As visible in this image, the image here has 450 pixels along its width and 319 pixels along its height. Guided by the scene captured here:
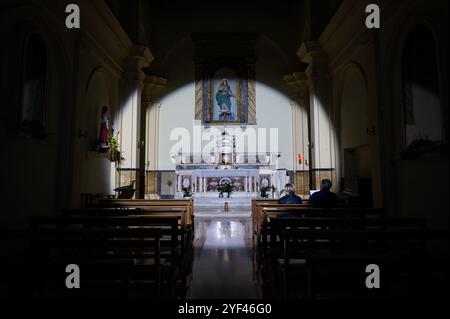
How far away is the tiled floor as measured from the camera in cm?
340

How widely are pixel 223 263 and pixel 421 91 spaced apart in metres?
3.83

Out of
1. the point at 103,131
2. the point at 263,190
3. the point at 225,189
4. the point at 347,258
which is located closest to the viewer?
the point at 347,258

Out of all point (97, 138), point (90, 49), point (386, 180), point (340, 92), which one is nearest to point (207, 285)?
point (386, 180)

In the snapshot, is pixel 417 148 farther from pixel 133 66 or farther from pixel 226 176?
pixel 133 66

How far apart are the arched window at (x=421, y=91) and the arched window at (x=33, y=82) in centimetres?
565

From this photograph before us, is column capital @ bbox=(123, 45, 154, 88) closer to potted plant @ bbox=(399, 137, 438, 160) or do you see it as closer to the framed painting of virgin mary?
the framed painting of virgin mary

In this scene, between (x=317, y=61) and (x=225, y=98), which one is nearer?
(x=317, y=61)

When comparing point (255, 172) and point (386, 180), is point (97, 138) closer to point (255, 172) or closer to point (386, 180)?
point (255, 172)

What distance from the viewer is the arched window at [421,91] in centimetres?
469

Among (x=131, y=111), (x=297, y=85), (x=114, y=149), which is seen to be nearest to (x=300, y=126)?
(x=297, y=85)

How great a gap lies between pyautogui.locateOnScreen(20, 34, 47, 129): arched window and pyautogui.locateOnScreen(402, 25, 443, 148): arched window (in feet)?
18.5

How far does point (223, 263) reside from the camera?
14.7ft

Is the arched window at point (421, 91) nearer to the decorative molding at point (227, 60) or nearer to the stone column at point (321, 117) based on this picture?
the stone column at point (321, 117)

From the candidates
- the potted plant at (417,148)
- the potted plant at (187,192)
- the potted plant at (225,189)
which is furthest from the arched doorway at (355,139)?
the potted plant at (187,192)
